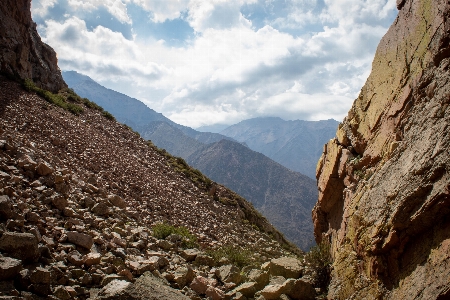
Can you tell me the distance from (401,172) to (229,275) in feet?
15.8

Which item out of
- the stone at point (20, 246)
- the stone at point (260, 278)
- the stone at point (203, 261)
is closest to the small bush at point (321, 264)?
the stone at point (260, 278)

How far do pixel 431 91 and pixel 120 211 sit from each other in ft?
30.9

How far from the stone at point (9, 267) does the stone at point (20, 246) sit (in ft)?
0.93

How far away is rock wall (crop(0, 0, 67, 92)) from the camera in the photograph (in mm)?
25094

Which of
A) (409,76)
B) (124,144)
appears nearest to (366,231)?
(409,76)

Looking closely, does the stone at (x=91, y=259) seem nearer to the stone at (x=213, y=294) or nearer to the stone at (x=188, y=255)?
the stone at (x=213, y=294)

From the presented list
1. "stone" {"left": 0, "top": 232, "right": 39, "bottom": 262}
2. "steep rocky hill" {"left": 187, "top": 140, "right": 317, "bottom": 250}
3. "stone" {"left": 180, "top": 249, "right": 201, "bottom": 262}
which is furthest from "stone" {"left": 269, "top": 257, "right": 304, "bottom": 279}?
"steep rocky hill" {"left": 187, "top": 140, "right": 317, "bottom": 250}

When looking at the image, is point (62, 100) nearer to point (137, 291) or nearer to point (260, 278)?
point (260, 278)

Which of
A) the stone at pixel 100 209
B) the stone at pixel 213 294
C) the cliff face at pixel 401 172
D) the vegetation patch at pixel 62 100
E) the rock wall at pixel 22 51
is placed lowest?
the stone at pixel 213 294

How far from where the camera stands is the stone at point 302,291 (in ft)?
25.4

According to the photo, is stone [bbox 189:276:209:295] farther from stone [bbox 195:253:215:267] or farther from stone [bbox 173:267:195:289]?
stone [bbox 195:253:215:267]

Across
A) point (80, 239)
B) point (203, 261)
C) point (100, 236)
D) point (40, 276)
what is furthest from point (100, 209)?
point (40, 276)

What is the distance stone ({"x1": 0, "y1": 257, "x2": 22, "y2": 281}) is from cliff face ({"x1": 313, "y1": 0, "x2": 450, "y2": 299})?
626 cm

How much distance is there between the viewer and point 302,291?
7871 mm
